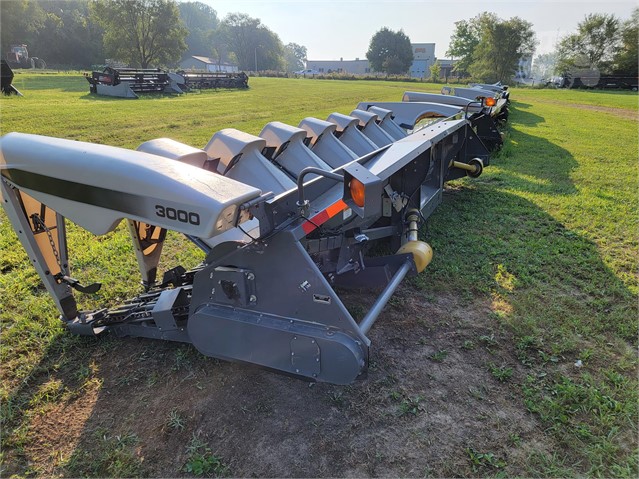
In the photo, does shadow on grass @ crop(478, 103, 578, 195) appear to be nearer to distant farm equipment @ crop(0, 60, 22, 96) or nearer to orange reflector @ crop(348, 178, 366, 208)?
orange reflector @ crop(348, 178, 366, 208)

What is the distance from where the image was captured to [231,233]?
8.21 ft

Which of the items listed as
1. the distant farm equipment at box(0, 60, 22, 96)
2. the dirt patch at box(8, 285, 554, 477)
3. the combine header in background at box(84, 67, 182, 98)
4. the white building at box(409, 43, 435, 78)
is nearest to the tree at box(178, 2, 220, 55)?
the white building at box(409, 43, 435, 78)

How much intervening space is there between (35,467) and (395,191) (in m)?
3.04

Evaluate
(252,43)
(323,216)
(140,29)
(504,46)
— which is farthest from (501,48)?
(252,43)

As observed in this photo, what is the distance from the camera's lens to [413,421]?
7.43 feet

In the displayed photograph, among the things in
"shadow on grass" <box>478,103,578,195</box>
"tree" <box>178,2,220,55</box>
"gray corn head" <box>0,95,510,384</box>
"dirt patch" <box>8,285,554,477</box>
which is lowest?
"dirt patch" <box>8,285,554,477</box>

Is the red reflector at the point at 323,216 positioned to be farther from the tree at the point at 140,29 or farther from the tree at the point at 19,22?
the tree at the point at 19,22

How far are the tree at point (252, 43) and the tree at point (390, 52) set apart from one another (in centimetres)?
2331

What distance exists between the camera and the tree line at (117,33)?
142ft

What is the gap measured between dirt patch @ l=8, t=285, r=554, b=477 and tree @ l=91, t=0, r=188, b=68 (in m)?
49.8

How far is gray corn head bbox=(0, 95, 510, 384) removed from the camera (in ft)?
6.03

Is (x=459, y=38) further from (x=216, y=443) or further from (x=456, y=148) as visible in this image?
(x=216, y=443)

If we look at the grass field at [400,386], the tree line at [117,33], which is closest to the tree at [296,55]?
the tree line at [117,33]

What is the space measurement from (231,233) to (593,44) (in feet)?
208
